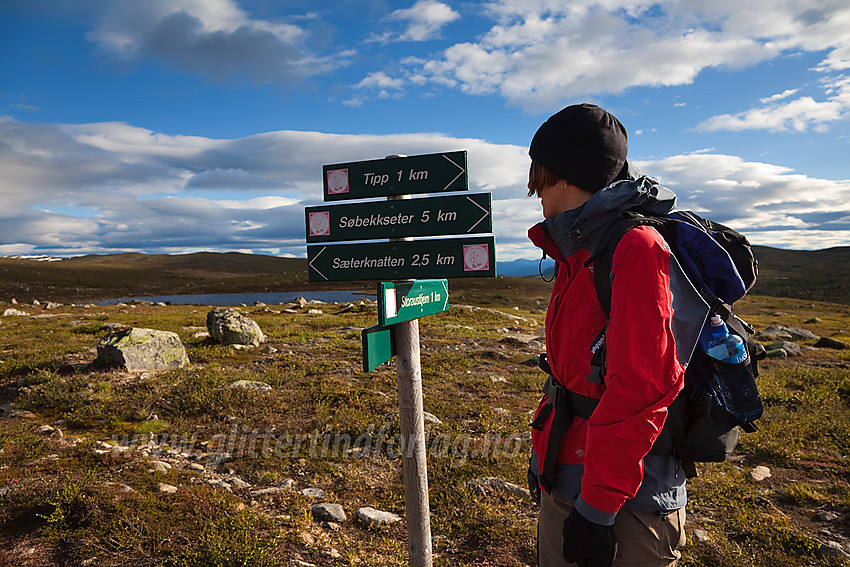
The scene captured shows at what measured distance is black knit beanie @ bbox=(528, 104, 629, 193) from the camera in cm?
236

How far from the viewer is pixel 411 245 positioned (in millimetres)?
4566

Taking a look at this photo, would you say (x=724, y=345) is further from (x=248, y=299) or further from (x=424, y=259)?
(x=248, y=299)

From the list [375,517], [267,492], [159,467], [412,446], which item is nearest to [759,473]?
[375,517]

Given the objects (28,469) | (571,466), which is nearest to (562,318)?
(571,466)


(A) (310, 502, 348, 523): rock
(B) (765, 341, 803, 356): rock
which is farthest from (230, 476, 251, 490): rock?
(B) (765, 341, 803, 356): rock

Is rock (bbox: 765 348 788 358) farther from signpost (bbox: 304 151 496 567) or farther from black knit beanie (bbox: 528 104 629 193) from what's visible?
black knit beanie (bbox: 528 104 629 193)

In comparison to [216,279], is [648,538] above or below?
below

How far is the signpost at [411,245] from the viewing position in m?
4.20

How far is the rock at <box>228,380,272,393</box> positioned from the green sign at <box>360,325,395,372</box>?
589 centimetres

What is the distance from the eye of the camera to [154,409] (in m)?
8.11

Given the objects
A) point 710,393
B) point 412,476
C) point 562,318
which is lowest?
point 412,476

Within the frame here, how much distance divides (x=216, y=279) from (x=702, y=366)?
162m

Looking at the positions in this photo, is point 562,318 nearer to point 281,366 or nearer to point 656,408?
point 656,408

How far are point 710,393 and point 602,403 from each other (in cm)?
61
